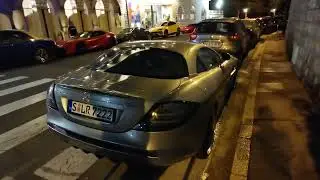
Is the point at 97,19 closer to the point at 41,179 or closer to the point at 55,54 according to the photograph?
the point at 55,54

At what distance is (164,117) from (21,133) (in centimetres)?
312

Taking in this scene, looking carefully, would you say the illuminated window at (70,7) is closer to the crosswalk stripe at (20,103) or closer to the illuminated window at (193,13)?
the crosswalk stripe at (20,103)

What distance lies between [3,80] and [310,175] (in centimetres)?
921

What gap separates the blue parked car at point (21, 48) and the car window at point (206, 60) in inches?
379

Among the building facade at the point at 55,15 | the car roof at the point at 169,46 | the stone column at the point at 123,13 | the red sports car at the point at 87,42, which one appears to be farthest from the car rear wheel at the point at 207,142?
the stone column at the point at 123,13

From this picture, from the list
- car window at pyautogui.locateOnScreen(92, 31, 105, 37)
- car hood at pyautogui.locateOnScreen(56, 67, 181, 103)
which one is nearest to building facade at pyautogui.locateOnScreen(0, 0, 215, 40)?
car window at pyautogui.locateOnScreen(92, 31, 105, 37)

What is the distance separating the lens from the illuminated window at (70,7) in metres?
24.3

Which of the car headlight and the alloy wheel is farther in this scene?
the alloy wheel

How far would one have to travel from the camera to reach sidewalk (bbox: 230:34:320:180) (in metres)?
3.80

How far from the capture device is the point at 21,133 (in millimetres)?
4984

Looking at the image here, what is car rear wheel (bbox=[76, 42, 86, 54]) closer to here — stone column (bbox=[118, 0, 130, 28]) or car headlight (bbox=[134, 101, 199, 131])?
car headlight (bbox=[134, 101, 199, 131])

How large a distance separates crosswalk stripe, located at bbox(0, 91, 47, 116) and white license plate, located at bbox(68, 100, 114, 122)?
346 centimetres

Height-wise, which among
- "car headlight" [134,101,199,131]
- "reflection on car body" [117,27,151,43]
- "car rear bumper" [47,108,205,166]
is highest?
"car headlight" [134,101,199,131]

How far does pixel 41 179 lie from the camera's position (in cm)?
358
